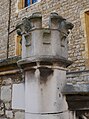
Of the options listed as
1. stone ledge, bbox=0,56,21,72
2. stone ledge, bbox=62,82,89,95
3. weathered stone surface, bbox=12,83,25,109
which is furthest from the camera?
stone ledge, bbox=0,56,21,72

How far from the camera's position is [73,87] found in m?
1.90

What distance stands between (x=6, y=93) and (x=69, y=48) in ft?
18.2

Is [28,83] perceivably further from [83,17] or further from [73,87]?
[83,17]

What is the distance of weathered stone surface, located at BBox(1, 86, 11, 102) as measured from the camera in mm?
2400

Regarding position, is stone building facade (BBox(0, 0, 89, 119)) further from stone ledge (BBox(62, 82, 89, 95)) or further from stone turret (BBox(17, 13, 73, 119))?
stone turret (BBox(17, 13, 73, 119))

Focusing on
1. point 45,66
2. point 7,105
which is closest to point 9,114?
point 7,105

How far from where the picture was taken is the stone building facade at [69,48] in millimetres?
1961

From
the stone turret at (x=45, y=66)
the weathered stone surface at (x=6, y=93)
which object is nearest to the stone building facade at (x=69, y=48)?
the weathered stone surface at (x=6, y=93)

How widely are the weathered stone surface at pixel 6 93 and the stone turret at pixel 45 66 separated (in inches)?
18.4

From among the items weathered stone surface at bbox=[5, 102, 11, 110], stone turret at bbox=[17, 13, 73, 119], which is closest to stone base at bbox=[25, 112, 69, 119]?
stone turret at bbox=[17, 13, 73, 119]

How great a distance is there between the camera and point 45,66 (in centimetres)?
189

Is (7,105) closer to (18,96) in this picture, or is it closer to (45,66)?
(18,96)

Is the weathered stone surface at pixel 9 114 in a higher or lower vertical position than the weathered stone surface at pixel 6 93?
lower

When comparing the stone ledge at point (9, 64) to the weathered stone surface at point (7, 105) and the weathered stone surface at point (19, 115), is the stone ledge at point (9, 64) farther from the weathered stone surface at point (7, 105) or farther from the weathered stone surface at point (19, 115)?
the weathered stone surface at point (19, 115)
